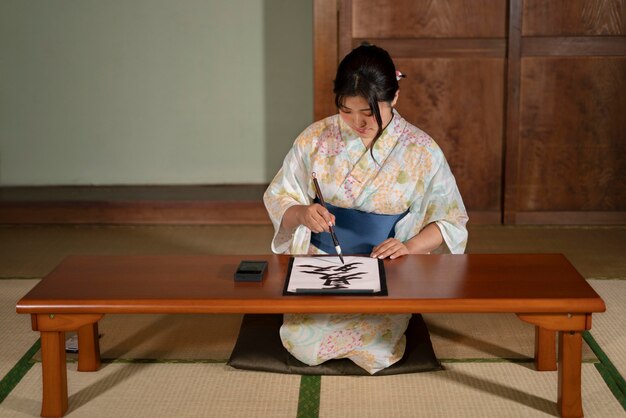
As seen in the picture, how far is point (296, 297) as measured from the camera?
249 centimetres

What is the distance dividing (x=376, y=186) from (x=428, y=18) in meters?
2.06

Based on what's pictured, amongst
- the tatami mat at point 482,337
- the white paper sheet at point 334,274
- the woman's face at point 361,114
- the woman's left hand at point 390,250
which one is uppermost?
the woman's face at point 361,114

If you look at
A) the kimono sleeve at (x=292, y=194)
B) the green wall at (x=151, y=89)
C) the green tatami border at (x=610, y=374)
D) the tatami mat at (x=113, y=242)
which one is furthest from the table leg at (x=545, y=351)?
the green wall at (x=151, y=89)

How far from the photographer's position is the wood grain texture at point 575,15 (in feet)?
15.9

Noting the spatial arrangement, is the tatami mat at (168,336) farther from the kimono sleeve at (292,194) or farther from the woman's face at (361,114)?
the woman's face at (361,114)

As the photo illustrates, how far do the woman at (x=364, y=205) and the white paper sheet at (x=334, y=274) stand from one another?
0.38 feet

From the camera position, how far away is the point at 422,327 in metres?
3.18

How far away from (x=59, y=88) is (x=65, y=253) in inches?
57.3

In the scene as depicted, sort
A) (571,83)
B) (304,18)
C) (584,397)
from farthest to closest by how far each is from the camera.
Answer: (304,18) → (571,83) → (584,397)

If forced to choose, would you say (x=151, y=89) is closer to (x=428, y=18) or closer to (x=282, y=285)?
(x=428, y=18)

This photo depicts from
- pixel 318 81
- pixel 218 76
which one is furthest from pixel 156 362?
pixel 218 76

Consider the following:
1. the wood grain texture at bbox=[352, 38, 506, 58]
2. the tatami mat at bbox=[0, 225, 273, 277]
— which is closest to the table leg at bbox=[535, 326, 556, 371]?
the tatami mat at bbox=[0, 225, 273, 277]

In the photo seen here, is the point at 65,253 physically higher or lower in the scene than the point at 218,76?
lower

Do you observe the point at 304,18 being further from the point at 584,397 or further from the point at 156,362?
the point at 584,397
